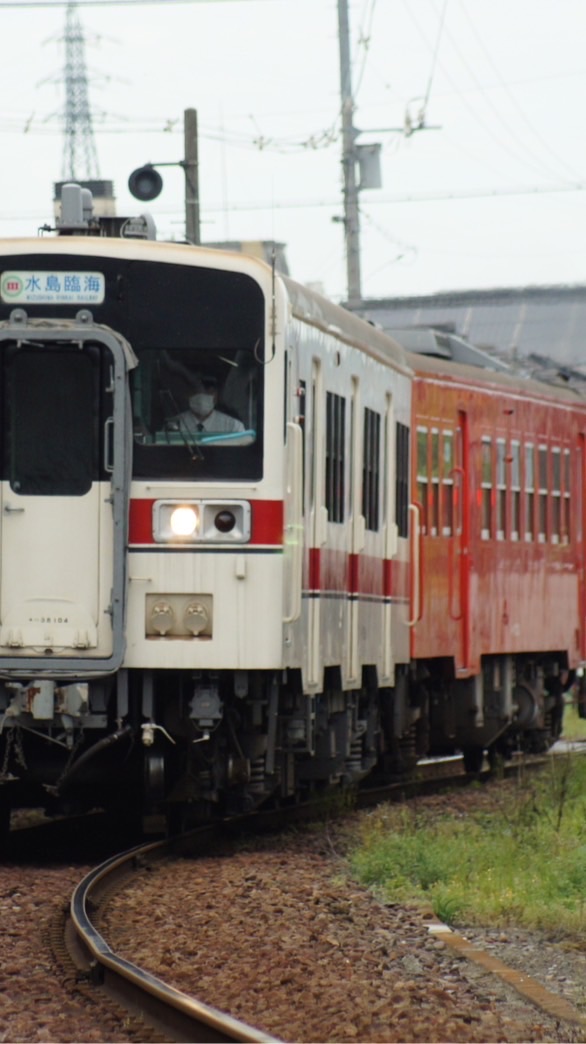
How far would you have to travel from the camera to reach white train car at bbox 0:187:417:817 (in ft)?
35.7

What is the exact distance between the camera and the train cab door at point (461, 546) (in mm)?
17312

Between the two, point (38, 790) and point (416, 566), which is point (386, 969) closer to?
point (38, 790)

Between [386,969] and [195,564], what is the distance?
11.2ft

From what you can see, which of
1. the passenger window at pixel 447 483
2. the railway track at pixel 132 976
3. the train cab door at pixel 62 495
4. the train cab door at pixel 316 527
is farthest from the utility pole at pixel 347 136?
the railway track at pixel 132 976

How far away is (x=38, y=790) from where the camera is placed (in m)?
12.2

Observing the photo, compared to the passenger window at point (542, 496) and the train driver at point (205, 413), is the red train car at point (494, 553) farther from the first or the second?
the train driver at point (205, 413)

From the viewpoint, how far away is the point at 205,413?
437 inches

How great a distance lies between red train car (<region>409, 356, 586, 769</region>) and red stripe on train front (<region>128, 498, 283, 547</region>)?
491cm

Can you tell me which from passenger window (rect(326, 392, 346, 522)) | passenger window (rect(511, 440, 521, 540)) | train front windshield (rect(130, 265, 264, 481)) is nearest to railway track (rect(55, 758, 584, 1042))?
train front windshield (rect(130, 265, 264, 481))

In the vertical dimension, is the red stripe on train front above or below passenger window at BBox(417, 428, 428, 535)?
below

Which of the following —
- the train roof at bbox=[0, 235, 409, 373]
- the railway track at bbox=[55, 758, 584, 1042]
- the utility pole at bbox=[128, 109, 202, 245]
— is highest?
the utility pole at bbox=[128, 109, 202, 245]

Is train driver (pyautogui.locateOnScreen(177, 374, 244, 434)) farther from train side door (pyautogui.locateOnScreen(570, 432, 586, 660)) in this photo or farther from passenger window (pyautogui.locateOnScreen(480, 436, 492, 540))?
train side door (pyautogui.locateOnScreen(570, 432, 586, 660))

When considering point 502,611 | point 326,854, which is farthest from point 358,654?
point 502,611

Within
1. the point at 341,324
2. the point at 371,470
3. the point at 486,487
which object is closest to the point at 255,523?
the point at 341,324
